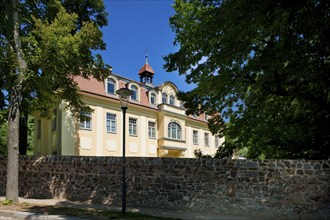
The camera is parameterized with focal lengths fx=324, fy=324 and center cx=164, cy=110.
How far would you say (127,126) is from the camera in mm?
29141

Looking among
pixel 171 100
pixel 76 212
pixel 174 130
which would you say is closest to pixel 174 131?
pixel 174 130


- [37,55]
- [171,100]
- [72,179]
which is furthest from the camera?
[171,100]

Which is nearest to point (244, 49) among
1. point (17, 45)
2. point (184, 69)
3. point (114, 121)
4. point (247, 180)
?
point (184, 69)

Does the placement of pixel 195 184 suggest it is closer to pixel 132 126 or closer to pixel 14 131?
pixel 14 131

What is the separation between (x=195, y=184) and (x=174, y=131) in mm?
22760

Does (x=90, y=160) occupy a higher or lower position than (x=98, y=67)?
lower

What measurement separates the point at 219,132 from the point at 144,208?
20.5 ft

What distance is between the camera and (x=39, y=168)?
14336mm

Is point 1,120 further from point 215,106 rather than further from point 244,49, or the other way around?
point 244,49

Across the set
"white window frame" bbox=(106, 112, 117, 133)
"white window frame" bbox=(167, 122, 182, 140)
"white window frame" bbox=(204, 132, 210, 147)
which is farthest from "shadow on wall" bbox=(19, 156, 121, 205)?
"white window frame" bbox=(204, 132, 210, 147)

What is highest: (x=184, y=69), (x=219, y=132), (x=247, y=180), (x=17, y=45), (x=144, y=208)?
(x=17, y=45)

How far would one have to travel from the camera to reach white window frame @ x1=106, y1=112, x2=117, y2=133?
91.1 ft

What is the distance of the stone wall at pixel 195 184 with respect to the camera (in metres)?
9.50

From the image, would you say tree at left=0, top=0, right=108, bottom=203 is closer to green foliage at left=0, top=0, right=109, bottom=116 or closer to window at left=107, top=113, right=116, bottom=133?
green foliage at left=0, top=0, right=109, bottom=116
